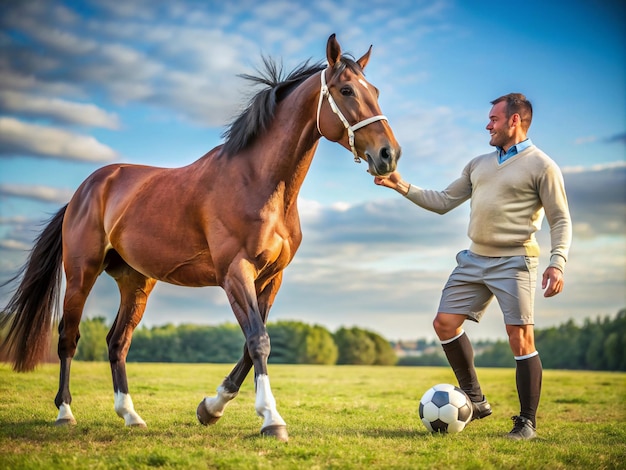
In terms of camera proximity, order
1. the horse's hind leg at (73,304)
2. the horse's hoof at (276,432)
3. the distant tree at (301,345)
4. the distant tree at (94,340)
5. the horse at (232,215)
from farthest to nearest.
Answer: the distant tree at (301,345), the distant tree at (94,340), the horse's hind leg at (73,304), the horse at (232,215), the horse's hoof at (276,432)

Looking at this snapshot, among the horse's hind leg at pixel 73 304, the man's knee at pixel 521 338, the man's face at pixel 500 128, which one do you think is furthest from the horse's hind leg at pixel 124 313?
the man's face at pixel 500 128

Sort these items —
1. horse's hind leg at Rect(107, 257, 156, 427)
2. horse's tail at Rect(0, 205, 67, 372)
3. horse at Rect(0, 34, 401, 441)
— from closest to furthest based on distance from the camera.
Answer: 1. horse at Rect(0, 34, 401, 441)
2. horse's hind leg at Rect(107, 257, 156, 427)
3. horse's tail at Rect(0, 205, 67, 372)

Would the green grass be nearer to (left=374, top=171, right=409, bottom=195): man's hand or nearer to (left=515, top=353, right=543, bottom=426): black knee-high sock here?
(left=515, top=353, right=543, bottom=426): black knee-high sock

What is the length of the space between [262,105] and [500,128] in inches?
84.1

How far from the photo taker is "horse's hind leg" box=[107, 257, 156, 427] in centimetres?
619

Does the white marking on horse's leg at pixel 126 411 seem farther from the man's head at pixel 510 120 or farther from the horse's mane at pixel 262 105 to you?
the man's head at pixel 510 120

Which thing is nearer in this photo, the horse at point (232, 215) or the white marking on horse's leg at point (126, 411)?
the horse at point (232, 215)

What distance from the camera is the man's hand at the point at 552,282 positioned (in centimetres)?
482

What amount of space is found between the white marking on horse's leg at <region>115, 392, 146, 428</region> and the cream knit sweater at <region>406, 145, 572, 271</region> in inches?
138

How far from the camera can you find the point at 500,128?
211 inches

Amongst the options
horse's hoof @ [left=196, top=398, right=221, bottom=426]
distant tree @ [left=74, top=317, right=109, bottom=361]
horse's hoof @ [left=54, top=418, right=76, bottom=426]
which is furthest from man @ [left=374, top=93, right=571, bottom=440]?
distant tree @ [left=74, top=317, right=109, bottom=361]

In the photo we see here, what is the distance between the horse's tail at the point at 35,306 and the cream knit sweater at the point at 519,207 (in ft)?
15.9

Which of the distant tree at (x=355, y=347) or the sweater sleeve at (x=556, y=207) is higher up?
the sweater sleeve at (x=556, y=207)

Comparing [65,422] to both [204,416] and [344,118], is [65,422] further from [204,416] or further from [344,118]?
[344,118]
